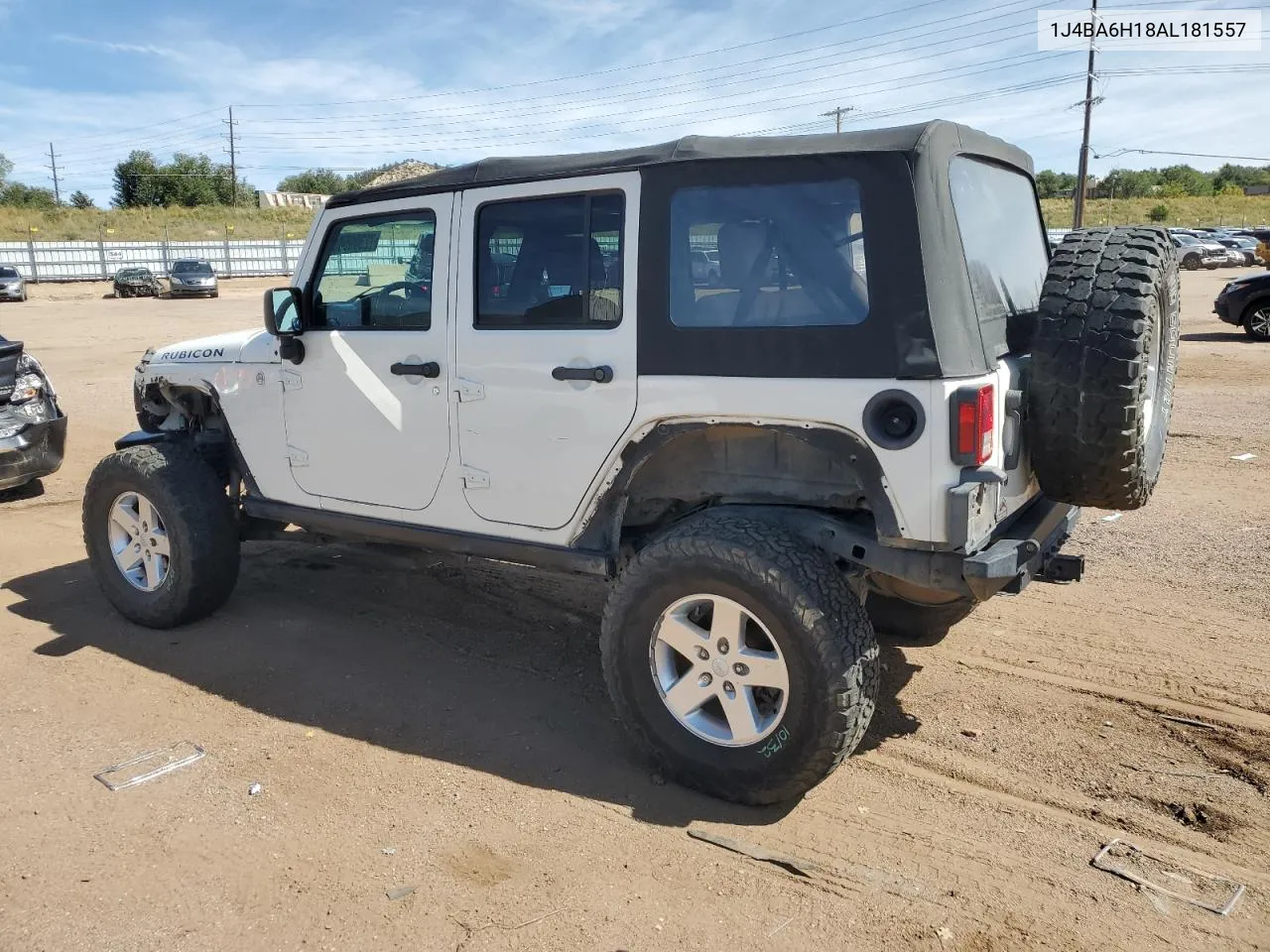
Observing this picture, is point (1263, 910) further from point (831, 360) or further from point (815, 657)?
point (831, 360)

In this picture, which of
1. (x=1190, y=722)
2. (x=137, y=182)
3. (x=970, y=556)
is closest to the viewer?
(x=970, y=556)

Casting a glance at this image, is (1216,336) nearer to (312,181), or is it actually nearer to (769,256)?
(769,256)

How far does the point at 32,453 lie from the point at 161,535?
367cm

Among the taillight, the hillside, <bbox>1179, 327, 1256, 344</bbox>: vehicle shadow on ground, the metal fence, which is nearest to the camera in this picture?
the taillight

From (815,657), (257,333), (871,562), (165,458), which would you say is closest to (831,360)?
(871,562)

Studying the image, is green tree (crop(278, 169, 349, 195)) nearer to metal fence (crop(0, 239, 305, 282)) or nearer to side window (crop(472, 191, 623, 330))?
metal fence (crop(0, 239, 305, 282))

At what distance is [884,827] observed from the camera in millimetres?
3357

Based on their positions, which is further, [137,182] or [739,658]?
[137,182]

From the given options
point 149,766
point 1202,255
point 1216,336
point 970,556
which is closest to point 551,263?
point 970,556

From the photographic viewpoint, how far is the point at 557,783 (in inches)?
145

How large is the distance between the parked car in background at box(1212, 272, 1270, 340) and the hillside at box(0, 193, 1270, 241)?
3994 cm

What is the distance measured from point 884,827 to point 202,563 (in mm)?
3520

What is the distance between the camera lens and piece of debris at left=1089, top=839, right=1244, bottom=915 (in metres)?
2.92

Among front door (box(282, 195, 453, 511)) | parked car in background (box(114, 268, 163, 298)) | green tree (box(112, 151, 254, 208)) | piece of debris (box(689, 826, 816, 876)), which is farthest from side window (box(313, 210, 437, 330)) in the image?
green tree (box(112, 151, 254, 208))
